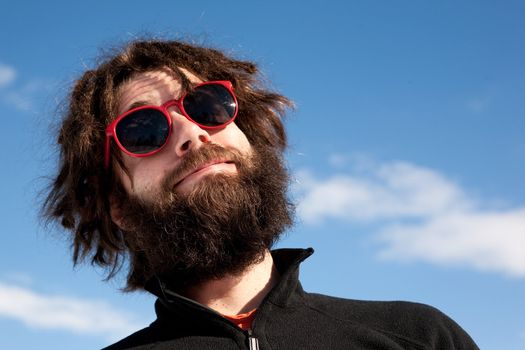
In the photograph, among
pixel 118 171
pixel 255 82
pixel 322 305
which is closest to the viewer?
pixel 322 305

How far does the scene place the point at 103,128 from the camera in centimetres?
543

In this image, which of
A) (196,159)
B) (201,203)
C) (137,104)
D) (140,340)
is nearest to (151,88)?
(137,104)

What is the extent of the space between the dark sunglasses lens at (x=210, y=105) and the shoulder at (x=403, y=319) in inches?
58.4

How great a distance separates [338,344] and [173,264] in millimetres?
1295

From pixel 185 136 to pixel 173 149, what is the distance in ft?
0.42

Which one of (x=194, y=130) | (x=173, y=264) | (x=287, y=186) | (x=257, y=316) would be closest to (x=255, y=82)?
(x=287, y=186)

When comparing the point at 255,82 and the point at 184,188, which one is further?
the point at 255,82

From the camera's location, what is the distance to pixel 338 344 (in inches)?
154

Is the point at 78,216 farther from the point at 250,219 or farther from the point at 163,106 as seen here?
the point at 250,219

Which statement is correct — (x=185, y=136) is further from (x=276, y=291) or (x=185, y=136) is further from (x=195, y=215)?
(x=276, y=291)

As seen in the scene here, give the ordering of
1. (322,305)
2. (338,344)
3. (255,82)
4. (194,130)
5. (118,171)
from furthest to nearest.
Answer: (255,82)
(118,171)
(194,130)
(322,305)
(338,344)

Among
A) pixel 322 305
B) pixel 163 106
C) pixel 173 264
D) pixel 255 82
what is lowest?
pixel 322 305

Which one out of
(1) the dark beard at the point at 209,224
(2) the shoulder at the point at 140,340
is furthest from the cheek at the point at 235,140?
(2) the shoulder at the point at 140,340

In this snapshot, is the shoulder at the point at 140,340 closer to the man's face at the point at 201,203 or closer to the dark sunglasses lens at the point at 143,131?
the man's face at the point at 201,203
